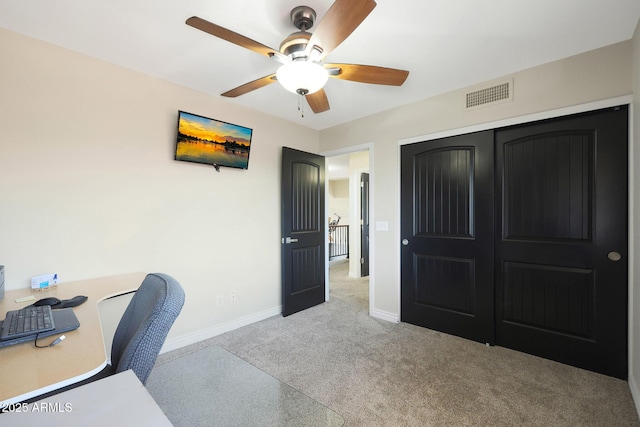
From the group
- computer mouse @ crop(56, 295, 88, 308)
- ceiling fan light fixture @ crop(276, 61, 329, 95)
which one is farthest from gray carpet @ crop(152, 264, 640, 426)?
ceiling fan light fixture @ crop(276, 61, 329, 95)

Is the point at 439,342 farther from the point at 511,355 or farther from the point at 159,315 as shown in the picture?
the point at 159,315

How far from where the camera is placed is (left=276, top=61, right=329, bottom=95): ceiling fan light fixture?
5.35ft

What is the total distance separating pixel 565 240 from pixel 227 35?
2.85 metres

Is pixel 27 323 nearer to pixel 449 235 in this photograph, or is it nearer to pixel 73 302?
pixel 73 302

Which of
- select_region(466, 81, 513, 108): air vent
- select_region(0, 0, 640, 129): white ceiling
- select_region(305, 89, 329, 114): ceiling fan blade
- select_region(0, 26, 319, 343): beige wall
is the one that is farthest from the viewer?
select_region(466, 81, 513, 108): air vent

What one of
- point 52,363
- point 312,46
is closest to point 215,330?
point 52,363

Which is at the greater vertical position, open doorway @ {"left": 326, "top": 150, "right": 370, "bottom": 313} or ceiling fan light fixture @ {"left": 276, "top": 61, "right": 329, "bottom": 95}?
ceiling fan light fixture @ {"left": 276, "top": 61, "right": 329, "bottom": 95}

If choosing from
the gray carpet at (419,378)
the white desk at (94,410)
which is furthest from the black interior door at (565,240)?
the white desk at (94,410)

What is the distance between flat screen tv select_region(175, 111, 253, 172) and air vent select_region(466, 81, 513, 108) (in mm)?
2258

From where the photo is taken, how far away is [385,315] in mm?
3330

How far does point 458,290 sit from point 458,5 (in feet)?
7.80

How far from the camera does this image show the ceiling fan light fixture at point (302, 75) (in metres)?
1.63

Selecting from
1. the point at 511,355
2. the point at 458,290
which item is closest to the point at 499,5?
the point at 458,290

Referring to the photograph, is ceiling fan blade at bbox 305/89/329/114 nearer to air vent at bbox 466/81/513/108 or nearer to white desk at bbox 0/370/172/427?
air vent at bbox 466/81/513/108
